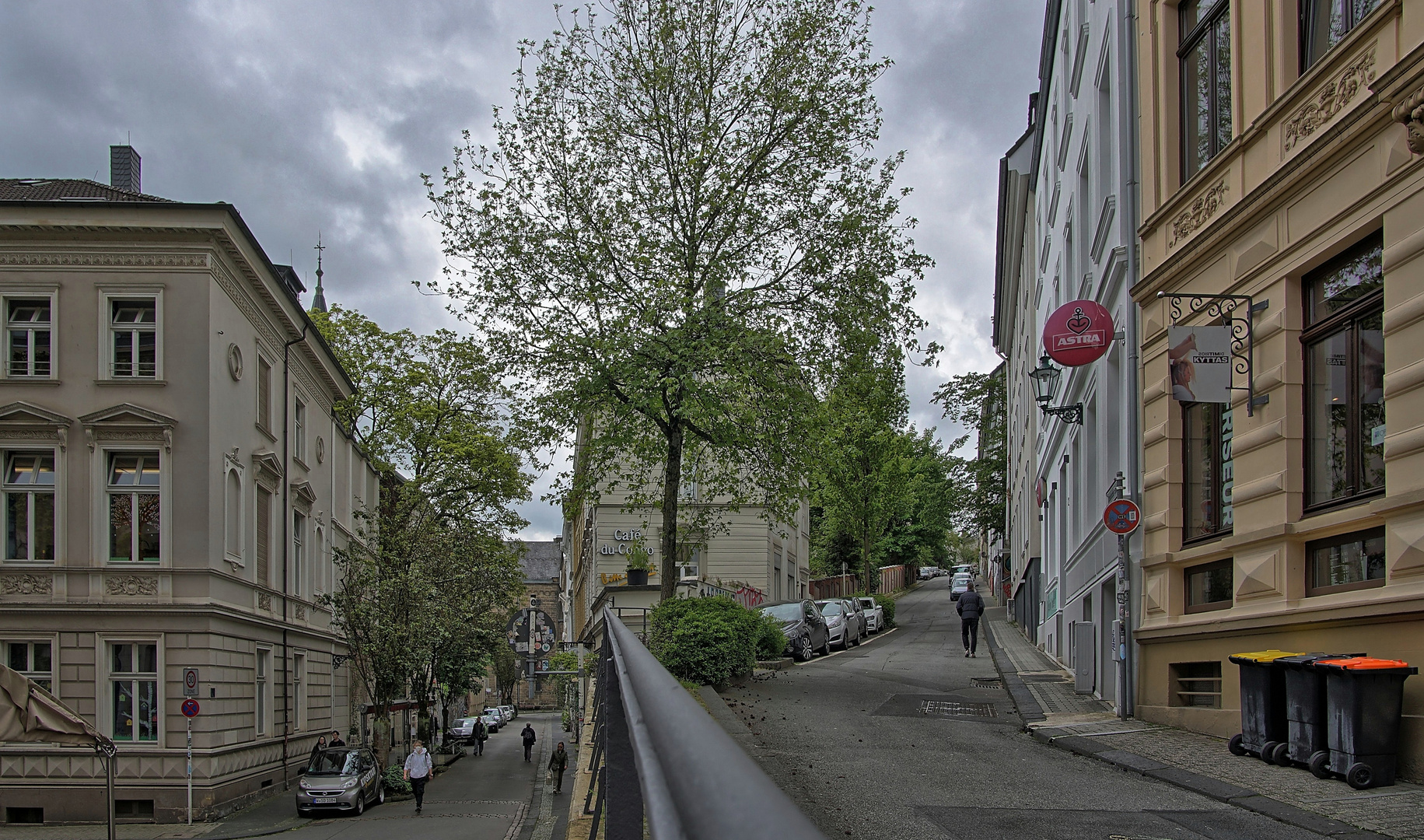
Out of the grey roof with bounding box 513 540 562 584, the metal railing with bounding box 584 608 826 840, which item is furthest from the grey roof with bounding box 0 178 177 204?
the grey roof with bounding box 513 540 562 584

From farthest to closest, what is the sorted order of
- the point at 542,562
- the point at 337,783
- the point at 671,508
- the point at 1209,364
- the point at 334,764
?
the point at 542,562, the point at 334,764, the point at 337,783, the point at 671,508, the point at 1209,364

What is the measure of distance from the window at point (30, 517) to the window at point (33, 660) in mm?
1785

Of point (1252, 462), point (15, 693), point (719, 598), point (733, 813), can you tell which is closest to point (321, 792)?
point (719, 598)

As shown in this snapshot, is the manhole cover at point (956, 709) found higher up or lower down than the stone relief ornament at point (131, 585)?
lower down

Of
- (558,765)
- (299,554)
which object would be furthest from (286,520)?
(558,765)

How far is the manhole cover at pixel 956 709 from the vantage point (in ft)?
53.5

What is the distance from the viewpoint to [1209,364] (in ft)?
37.9

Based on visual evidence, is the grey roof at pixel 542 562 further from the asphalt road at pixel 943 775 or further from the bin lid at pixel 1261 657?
the bin lid at pixel 1261 657

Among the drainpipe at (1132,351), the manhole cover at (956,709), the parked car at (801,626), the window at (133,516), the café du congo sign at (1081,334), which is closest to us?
the drainpipe at (1132,351)

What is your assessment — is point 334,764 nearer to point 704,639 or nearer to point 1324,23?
point 704,639

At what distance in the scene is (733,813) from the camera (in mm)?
817

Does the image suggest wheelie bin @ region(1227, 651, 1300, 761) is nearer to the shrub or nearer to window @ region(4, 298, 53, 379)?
the shrub

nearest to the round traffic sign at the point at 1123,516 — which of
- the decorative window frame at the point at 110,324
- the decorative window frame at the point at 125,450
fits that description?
the decorative window frame at the point at 125,450

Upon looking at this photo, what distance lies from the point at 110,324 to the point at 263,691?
9.61 metres
